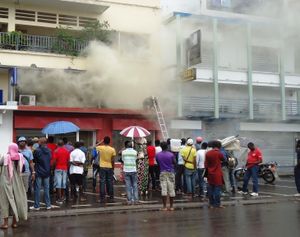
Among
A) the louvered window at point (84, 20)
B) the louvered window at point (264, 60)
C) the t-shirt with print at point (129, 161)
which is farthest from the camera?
the louvered window at point (264, 60)

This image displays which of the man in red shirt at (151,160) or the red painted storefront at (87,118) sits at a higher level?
the red painted storefront at (87,118)

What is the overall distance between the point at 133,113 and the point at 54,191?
7.00 m

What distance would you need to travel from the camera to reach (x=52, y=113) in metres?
18.2

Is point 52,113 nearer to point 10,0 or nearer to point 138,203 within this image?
point 10,0

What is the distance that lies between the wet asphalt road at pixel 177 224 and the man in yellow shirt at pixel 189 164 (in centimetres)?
190

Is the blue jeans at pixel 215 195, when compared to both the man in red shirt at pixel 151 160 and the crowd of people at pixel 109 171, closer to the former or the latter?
the crowd of people at pixel 109 171

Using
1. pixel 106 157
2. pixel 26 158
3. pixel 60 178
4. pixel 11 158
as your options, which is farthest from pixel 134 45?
pixel 11 158

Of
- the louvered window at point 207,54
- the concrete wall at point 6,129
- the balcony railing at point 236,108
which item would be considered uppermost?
the louvered window at point 207,54

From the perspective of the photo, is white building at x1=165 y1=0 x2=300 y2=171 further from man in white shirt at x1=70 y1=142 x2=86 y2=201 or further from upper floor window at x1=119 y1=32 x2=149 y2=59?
man in white shirt at x1=70 y1=142 x2=86 y2=201

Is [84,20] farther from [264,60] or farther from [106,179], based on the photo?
[106,179]

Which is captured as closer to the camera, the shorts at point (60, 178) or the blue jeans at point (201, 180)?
the shorts at point (60, 178)

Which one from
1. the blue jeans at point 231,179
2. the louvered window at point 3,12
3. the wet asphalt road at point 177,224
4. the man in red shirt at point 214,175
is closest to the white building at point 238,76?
the blue jeans at point 231,179

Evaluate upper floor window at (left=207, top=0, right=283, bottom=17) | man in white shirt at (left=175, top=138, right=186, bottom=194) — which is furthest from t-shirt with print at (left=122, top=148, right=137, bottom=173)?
upper floor window at (left=207, top=0, right=283, bottom=17)

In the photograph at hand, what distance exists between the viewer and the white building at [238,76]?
62.4 ft
